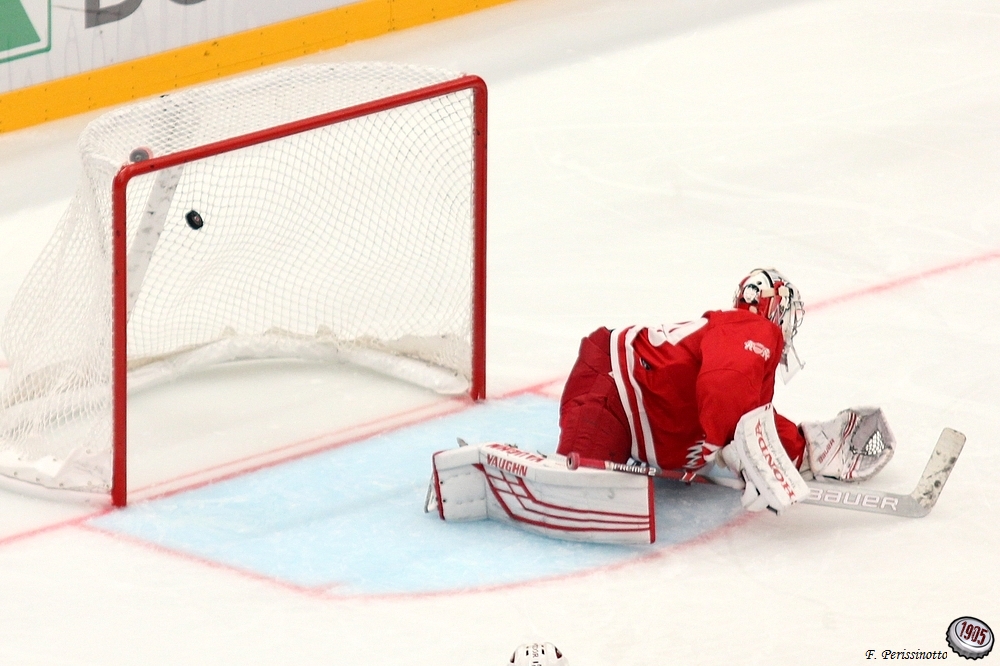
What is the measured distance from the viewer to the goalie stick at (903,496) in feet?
14.3

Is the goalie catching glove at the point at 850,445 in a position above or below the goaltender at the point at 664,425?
below

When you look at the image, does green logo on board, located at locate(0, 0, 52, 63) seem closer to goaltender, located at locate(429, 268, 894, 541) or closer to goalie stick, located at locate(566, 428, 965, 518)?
goaltender, located at locate(429, 268, 894, 541)

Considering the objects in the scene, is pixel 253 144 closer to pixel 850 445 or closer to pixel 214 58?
pixel 850 445

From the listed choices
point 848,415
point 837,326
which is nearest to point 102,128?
point 848,415

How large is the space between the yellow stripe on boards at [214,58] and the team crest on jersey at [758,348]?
421 cm

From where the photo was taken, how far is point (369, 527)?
4.39 meters

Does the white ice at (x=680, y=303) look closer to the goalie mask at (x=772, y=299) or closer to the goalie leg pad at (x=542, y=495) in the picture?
the goalie leg pad at (x=542, y=495)

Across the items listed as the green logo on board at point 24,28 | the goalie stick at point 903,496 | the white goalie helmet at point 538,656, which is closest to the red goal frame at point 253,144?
the goalie stick at point 903,496

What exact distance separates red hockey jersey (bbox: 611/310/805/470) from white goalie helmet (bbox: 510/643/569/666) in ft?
2.84

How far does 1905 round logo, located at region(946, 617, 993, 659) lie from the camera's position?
374cm

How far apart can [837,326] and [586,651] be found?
232 centimetres

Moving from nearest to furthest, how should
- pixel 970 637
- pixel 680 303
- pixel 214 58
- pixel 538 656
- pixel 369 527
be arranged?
1. pixel 538 656
2. pixel 970 637
3. pixel 369 527
4. pixel 680 303
5. pixel 214 58

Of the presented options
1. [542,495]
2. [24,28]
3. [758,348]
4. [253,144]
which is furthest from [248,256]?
[24,28]

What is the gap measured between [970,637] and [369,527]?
1462 mm
